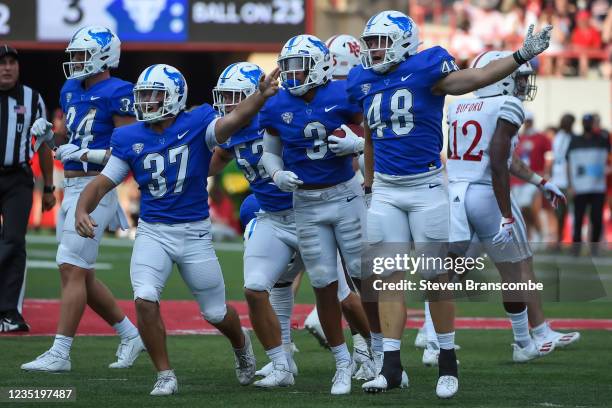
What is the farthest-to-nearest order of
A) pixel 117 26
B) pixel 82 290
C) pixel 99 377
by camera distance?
1. pixel 117 26
2. pixel 82 290
3. pixel 99 377

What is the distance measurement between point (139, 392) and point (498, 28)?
1779 cm

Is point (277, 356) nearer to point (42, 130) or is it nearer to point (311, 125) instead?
point (311, 125)

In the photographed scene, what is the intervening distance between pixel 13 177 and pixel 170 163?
10.0 ft

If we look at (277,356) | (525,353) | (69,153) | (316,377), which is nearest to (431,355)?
(525,353)

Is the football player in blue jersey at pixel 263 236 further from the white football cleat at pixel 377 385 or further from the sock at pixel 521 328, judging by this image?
the sock at pixel 521 328

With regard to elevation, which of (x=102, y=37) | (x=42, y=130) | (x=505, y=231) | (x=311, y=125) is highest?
(x=102, y=37)

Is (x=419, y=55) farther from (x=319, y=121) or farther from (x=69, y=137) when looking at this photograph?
(x=69, y=137)

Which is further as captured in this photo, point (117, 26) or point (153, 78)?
point (117, 26)

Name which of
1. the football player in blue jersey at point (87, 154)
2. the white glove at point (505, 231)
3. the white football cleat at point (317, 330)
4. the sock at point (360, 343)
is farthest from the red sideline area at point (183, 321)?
the white glove at point (505, 231)

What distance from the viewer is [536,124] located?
2267 cm

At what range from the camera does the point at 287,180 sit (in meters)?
6.52

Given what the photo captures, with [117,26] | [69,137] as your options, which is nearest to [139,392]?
[69,137]

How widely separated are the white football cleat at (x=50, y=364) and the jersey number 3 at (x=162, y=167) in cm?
131

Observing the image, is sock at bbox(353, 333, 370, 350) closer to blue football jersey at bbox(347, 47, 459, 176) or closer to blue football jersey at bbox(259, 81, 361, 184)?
blue football jersey at bbox(259, 81, 361, 184)
